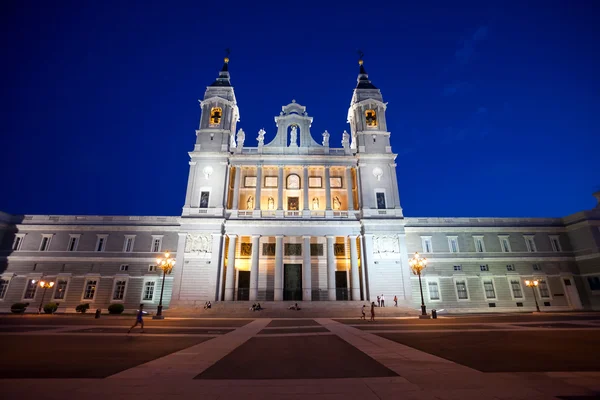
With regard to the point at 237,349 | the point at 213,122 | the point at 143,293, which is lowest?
the point at 237,349

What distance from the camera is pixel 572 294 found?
37.5 metres

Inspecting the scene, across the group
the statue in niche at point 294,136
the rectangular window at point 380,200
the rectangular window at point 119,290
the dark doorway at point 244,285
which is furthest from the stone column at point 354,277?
the rectangular window at point 119,290

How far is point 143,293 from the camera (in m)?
37.3

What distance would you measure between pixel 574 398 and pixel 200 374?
23.1ft

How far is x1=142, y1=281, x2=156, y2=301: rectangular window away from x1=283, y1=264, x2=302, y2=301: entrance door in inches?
673

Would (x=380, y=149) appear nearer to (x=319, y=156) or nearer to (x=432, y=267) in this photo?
(x=319, y=156)

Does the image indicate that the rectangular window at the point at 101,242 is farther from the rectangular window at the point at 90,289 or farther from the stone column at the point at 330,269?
the stone column at the point at 330,269

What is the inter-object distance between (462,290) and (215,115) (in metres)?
42.8

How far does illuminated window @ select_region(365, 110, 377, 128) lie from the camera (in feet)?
147

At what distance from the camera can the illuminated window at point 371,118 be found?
147ft

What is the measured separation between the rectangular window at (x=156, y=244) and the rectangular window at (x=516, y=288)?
47.3 metres

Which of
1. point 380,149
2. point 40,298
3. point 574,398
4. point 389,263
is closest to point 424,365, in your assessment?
point 574,398

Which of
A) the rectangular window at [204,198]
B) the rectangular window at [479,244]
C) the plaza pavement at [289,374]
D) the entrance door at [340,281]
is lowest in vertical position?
the plaza pavement at [289,374]

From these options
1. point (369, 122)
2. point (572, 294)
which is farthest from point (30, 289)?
point (572, 294)
